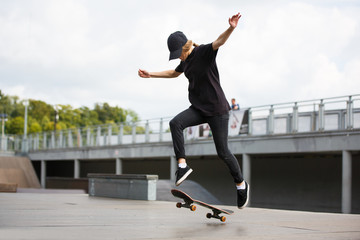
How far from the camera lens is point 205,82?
5.66 meters

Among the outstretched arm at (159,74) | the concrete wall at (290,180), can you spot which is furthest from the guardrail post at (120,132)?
the outstretched arm at (159,74)

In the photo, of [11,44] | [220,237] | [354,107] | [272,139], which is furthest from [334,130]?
[11,44]

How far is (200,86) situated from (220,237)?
1.96 meters

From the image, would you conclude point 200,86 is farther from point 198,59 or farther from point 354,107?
point 354,107

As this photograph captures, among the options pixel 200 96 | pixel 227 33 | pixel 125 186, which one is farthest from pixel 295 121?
pixel 227 33

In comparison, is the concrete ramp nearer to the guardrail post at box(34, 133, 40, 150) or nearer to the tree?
the guardrail post at box(34, 133, 40, 150)

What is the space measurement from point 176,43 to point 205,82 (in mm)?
519

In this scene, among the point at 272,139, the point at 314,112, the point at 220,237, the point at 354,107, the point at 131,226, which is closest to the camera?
the point at 220,237

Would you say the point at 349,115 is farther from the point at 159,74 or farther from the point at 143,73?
the point at 143,73

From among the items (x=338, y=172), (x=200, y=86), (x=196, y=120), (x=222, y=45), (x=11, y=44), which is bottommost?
(x=338, y=172)

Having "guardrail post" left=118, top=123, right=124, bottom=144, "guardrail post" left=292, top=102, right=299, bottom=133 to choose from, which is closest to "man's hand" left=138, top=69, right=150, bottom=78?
"guardrail post" left=292, top=102, right=299, bottom=133

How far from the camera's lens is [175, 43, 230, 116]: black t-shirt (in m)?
5.62

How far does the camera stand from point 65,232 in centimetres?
427

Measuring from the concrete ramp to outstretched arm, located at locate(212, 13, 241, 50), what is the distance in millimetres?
31117
